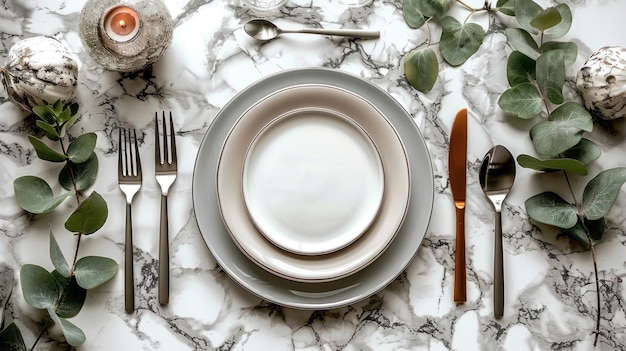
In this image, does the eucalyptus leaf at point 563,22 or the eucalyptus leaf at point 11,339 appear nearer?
the eucalyptus leaf at point 11,339

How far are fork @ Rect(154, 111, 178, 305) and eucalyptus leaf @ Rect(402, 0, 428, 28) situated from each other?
45 cm

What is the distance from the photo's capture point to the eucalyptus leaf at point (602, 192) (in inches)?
40.2

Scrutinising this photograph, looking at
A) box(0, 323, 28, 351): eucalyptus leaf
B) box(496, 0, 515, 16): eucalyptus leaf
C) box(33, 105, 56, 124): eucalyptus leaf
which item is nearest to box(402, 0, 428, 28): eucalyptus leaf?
box(496, 0, 515, 16): eucalyptus leaf

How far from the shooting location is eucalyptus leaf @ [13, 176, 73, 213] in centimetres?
101

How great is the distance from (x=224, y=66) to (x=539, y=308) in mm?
690

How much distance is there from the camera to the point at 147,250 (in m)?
1.06

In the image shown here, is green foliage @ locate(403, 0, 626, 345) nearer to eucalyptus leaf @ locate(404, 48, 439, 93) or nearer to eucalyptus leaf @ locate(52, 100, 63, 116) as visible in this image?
eucalyptus leaf @ locate(404, 48, 439, 93)

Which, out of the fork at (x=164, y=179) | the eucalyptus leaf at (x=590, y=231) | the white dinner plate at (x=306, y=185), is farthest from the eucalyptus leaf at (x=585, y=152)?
the fork at (x=164, y=179)

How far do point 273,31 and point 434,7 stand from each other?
0.94 feet

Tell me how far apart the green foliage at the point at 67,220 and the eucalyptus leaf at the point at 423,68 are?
1.80 feet

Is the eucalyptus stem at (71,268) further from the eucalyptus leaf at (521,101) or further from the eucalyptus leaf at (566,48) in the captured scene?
the eucalyptus leaf at (566,48)

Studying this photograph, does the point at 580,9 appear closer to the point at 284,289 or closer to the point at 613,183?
the point at 613,183

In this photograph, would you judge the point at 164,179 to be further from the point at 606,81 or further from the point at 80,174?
the point at 606,81

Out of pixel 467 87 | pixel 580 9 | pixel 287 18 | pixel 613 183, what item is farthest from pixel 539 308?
pixel 287 18
